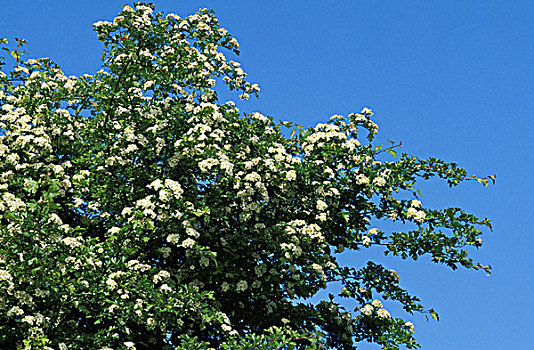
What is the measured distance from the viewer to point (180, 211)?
395 inches

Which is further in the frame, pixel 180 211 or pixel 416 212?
pixel 416 212

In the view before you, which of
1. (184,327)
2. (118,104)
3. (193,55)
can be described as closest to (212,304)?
(184,327)

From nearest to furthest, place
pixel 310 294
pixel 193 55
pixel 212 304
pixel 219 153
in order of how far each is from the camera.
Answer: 1. pixel 219 153
2. pixel 212 304
3. pixel 310 294
4. pixel 193 55

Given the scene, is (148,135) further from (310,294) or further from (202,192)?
(310,294)

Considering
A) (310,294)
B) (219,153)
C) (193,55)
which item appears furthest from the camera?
(193,55)

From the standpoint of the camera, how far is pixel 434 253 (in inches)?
489

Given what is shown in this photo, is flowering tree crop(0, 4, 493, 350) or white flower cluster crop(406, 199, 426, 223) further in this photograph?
A: white flower cluster crop(406, 199, 426, 223)

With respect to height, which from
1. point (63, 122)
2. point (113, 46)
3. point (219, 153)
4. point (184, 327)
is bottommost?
point (184, 327)

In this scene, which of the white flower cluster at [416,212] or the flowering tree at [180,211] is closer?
the flowering tree at [180,211]

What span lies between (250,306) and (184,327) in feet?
4.48

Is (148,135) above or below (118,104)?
below

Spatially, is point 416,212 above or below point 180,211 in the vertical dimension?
above

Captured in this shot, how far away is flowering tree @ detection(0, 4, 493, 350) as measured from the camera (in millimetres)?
9047

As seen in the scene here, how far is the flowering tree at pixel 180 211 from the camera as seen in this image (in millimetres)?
9047
